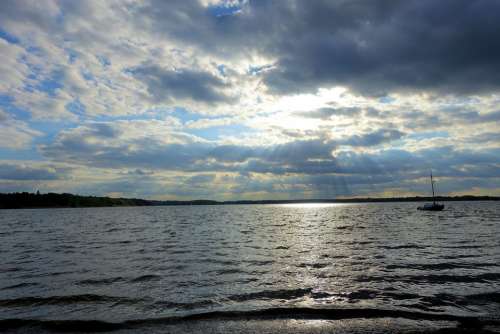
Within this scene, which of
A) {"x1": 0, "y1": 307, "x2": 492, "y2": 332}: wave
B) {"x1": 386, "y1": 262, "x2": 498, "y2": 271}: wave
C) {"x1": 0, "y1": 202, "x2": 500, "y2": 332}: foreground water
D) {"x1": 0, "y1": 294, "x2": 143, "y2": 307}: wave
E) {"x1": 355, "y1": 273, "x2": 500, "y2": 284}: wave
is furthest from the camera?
{"x1": 386, "y1": 262, "x2": 498, "y2": 271}: wave

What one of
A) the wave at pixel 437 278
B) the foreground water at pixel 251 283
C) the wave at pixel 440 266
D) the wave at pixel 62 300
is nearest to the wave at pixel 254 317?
the foreground water at pixel 251 283

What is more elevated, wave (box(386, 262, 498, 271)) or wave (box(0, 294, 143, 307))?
wave (box(0, 294, 143, 307))

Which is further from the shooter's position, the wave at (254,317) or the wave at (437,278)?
the wave at (437,278)

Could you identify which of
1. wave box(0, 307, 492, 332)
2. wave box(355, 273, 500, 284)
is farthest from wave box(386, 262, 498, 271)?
wave box(0, 307, 492, 332)

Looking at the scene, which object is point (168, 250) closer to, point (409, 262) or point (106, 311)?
point (106, 311)

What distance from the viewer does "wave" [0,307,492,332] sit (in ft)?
37.7

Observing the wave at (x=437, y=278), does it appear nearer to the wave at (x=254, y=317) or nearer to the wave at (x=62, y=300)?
the wave at (x=254, y=317)

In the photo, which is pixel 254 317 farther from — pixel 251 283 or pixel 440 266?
pixel 440 266

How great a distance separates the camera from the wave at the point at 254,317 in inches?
453

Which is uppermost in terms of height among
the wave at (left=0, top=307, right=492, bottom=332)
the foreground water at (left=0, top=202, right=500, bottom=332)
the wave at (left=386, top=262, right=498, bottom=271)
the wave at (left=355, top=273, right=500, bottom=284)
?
the wave at (left=0, top=307, right=492, bottom=332)

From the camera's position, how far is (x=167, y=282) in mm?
18188

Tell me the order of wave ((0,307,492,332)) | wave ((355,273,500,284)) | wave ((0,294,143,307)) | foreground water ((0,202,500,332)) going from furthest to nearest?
wave ((355,273,500,284)) < wave ((0,294,143,307)) < foreground water ((0,202,500,332)) < wave ((0,307,492,332))

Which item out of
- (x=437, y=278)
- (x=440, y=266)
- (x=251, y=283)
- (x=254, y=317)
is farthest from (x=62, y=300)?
(x=440, y=266)

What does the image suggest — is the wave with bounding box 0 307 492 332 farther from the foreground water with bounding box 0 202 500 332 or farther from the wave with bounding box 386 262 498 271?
the wave with bounding box 386 262 498 271
